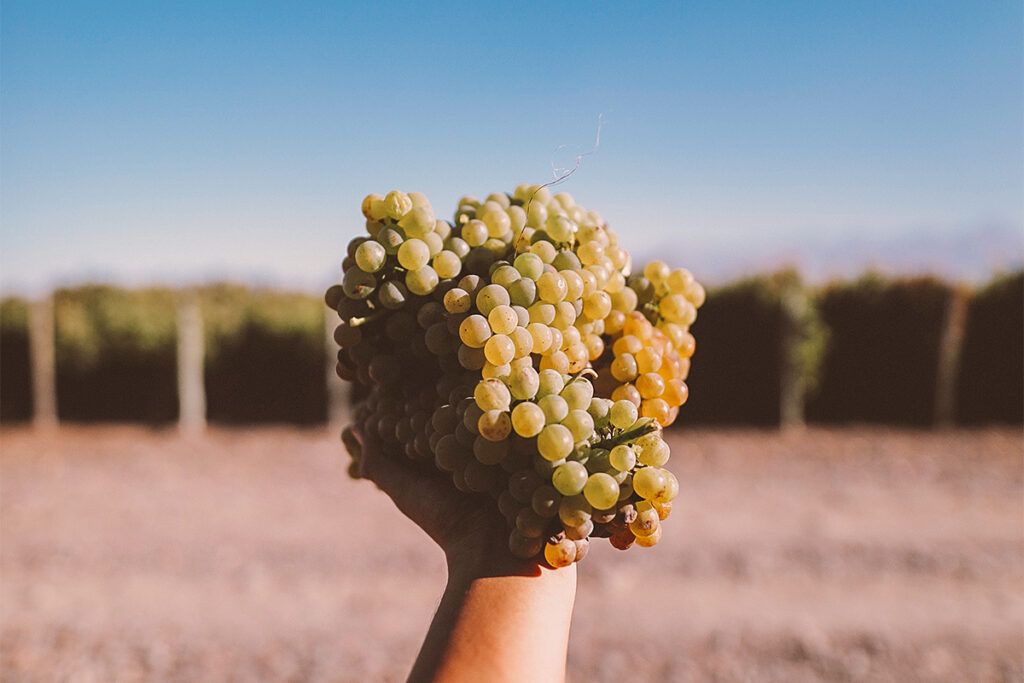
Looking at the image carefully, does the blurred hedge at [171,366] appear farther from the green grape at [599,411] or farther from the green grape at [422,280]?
the green grape at [599,411]

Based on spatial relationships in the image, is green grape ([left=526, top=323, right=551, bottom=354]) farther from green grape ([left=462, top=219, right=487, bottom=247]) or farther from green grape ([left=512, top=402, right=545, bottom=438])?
green grape ([left=462, top=219, right=487, bottom=247])

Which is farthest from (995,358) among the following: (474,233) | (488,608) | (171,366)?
(171,366)

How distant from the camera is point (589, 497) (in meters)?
1.26

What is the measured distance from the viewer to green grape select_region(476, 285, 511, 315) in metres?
1.36

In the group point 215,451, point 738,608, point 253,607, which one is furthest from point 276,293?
point 738,608

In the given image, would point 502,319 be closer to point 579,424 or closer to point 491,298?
point 491,298

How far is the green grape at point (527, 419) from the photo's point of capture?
127 cm

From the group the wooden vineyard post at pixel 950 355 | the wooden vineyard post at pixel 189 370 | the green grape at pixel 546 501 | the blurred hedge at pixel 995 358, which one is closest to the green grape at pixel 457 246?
the green grape at pixel 546 501

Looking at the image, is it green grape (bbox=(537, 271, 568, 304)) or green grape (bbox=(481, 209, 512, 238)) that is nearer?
green grape (bbox=(537, 271, 568, 304))

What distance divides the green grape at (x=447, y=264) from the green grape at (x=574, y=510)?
53cm

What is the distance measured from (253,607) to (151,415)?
8017 millimetres

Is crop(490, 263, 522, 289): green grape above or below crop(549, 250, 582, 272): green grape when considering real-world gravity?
below

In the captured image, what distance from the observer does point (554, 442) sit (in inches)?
50.1

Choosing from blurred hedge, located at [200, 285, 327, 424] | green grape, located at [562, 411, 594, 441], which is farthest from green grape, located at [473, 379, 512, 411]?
blurred hedge, located at [200, 285, 327, 424]
